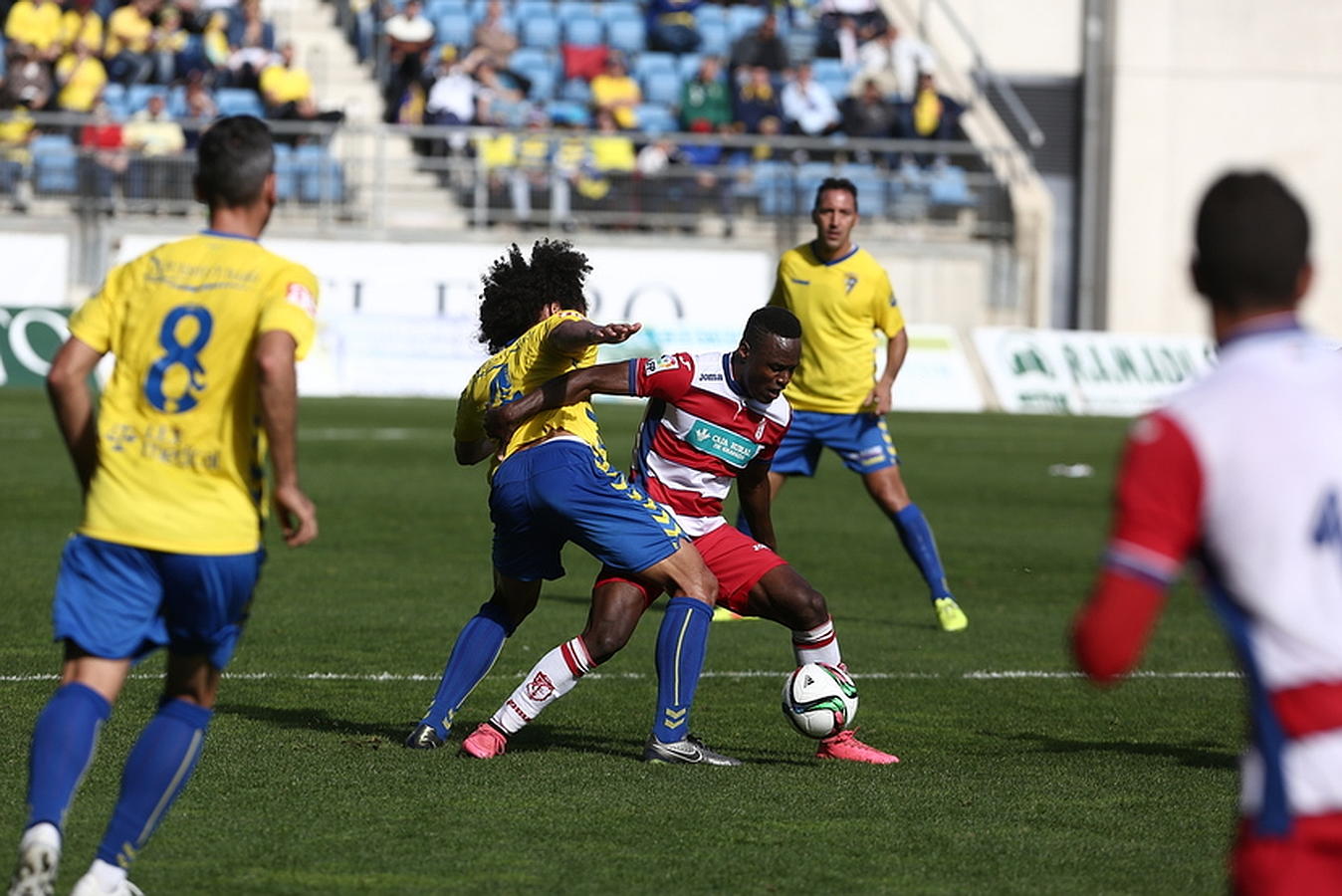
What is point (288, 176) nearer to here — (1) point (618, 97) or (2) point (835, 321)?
(1) point (618, 97)

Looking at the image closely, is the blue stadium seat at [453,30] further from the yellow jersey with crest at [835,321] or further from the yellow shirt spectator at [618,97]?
the yellow jersey with crest at [835,321]

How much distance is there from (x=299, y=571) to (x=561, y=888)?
772 centimetres

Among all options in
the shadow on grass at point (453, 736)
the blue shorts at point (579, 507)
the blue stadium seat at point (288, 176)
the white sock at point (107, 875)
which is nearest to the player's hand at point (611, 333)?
the blue shorts at point (579, 507)

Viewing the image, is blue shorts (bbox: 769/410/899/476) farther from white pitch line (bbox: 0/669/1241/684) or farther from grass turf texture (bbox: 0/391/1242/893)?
white pitch line (bbox: 0/669/1241/684)

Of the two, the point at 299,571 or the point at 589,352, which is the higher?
the point at 589,352

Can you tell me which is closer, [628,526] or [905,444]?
[628,526]

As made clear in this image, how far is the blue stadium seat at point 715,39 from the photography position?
3347 centimetres

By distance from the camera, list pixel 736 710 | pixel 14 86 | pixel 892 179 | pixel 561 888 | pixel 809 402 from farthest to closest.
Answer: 1. pixel 892 179
2. pixel 14 86
3. pixel 809 402
4. pixel 736 710
5. pixel 561 888

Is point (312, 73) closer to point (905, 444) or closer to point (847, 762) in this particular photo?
point (905, 444)

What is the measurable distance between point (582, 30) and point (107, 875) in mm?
28867

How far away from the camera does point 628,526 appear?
707 centimetres

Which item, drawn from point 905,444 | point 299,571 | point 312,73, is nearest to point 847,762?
point 299,571

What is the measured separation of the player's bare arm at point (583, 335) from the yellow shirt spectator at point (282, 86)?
76.2 feet

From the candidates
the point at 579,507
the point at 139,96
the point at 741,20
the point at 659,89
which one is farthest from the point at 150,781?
the point at 741,20
